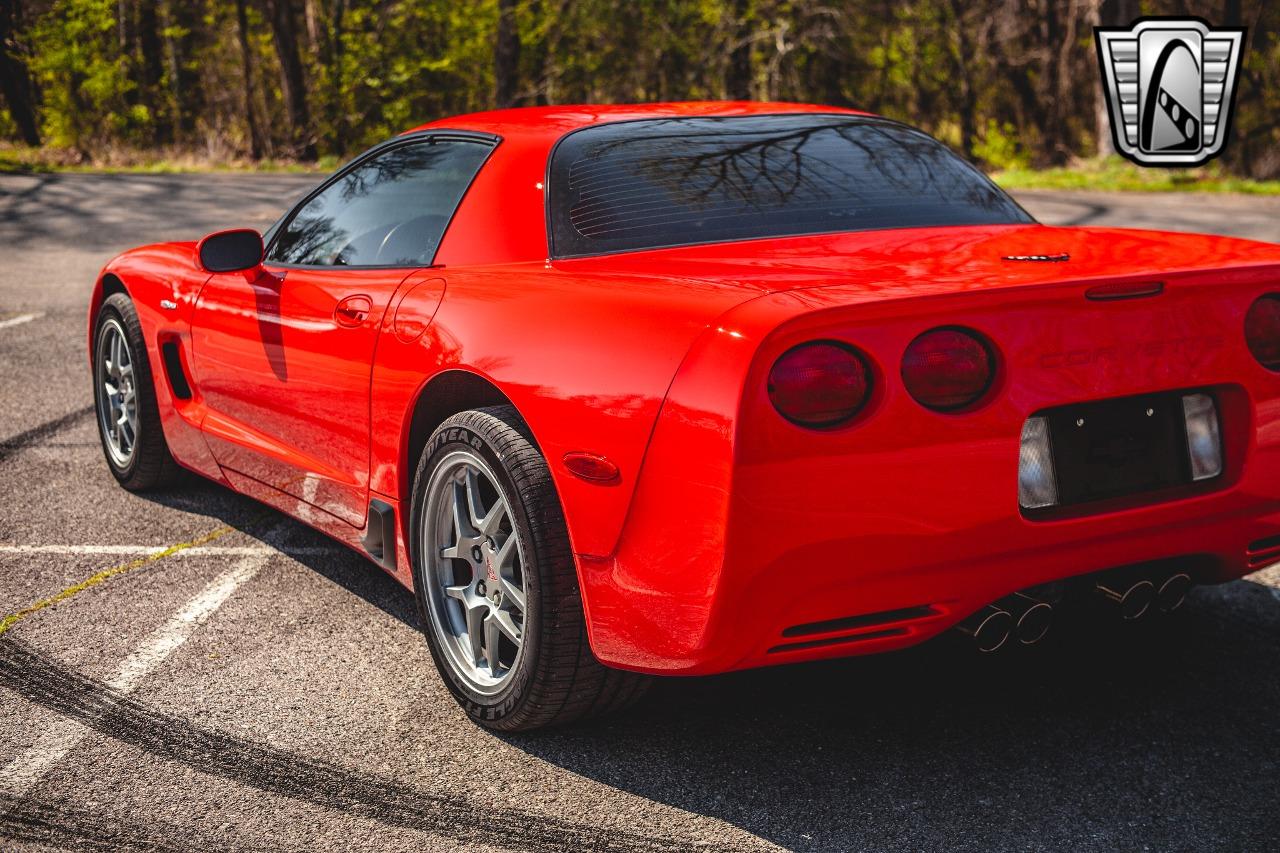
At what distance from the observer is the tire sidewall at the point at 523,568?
2.77 m

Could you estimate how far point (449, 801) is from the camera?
2703 millimetres

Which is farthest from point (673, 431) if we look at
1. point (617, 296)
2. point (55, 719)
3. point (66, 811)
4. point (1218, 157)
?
point (1218, 157)

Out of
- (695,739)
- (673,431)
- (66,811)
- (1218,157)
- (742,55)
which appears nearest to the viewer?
(673,431)

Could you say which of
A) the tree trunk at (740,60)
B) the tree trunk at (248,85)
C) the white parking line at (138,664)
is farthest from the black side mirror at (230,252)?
the tree trunk at (248,85)

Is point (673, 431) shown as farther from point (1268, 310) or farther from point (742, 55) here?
point (742, 55)

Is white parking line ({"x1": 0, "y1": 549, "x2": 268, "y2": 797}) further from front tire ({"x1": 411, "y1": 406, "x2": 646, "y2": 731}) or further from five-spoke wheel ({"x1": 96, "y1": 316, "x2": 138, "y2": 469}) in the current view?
five-spoke wheel ({"x1": 96, "y1": 316, "x2": 138, "y2": 469})

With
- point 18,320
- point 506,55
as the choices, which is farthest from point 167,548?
point 506,55

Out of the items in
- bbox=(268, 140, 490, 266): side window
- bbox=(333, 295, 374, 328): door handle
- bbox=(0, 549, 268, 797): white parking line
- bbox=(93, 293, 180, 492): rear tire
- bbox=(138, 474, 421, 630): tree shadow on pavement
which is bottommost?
bbox=(138, 474, 421, 630): tree shadow on pavement

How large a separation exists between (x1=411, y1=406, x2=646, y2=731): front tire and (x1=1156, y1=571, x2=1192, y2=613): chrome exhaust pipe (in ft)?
3.67

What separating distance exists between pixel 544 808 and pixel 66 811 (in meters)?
0.94

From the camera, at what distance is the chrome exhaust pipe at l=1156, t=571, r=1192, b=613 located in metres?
2.83

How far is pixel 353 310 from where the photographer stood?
346 centimetres

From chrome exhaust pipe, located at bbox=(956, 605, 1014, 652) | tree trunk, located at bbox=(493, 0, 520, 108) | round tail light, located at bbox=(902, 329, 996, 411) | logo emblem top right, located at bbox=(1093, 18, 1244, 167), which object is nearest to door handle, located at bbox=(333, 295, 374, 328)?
round tail light, located at bbox=(902, 329, 996, 411)

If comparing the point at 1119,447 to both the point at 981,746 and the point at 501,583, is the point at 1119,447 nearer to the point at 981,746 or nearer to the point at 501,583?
the point at 981,746
